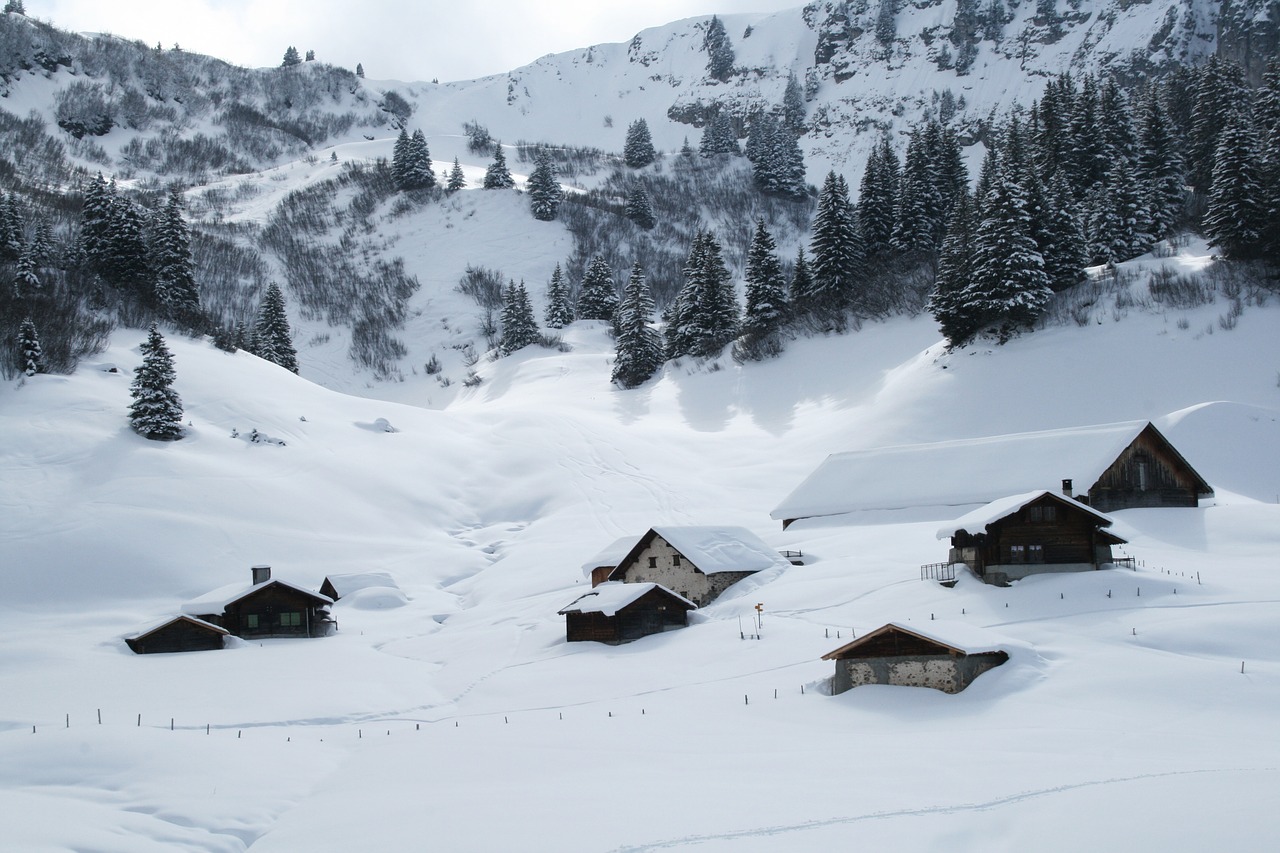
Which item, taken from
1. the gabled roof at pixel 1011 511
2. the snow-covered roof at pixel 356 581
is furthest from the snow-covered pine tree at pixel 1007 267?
the snow-covered roof at pixel 356 581

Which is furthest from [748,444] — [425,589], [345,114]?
[345,114]

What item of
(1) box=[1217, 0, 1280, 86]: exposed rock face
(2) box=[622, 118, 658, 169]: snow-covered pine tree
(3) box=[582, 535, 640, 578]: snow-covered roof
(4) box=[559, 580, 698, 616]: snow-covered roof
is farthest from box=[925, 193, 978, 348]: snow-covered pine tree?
(1) box=[1217, 0, 1280, 86]: exposed rock face

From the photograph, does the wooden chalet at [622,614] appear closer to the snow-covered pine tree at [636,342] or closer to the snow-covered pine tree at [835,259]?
the snow-covered pine tree at [835,259]

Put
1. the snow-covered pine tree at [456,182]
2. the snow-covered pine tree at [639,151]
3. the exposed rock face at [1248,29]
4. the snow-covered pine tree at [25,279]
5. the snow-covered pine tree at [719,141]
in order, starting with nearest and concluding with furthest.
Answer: the snow-covered pine tree at [25,279] < the snow-covered pine tree at [456,182] < the exposed rock face at [1248,29] < the snow-covered pine tree at [639,151] < the snow-covered pine tree at [719,141]

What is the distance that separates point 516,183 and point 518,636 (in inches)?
3986

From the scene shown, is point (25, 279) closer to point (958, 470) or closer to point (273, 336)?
point (273, 336)

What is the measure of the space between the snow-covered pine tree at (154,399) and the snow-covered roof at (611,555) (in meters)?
25.7

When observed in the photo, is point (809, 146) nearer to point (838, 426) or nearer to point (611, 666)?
point (838, 426)

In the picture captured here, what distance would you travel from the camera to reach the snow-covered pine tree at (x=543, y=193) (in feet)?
375

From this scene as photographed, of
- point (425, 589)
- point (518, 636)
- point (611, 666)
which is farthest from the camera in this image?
point (425, 589)

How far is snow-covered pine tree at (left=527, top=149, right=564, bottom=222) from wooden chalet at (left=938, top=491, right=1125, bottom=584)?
89.3 meters

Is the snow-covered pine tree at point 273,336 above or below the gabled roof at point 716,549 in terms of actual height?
above

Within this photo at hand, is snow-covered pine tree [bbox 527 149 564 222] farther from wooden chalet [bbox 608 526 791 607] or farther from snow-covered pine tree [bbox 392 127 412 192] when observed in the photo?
wooden chalet [bbox 608 526 791 607]

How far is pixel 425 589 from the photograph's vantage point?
1795 inches
